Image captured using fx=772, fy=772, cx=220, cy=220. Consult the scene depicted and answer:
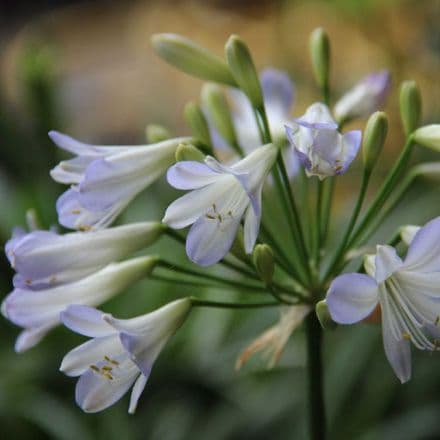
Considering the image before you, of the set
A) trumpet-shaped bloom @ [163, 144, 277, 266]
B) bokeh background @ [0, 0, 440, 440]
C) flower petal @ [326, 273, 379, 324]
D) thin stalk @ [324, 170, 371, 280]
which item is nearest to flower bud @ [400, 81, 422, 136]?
thin stalk @ [324, 170, 371, 280]

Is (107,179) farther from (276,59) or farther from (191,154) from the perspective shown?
(276,59)

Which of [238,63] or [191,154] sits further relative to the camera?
[238,63]

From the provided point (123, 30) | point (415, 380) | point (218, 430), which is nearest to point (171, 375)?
point (218, 430)

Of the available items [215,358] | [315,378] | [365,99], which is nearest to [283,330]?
[315,378]

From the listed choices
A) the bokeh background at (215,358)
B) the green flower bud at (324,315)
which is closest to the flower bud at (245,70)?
the green flower bud at (324,315)

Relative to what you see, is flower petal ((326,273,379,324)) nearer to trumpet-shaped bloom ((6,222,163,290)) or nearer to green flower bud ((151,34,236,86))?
trumpet-shaped bloom ((6,222,163,290))

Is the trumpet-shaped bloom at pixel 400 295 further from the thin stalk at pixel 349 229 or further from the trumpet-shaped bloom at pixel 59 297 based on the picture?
the trumpet-shaped bloom at pixel 59 297

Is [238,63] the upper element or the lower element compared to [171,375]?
upper
